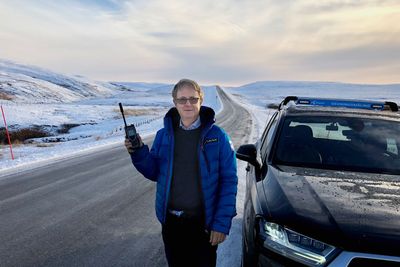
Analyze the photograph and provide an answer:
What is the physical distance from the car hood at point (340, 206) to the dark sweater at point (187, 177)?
0.54 meters

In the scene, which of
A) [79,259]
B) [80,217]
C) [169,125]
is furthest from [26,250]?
[169,125]

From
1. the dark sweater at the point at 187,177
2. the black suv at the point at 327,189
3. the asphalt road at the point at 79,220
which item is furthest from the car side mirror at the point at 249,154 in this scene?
the asphalt road at the point at 79,220

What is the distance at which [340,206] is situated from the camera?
8.14ft

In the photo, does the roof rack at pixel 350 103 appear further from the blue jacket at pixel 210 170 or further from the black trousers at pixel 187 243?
the black trousers at pixel 187 243

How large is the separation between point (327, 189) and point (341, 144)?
1.16 meters

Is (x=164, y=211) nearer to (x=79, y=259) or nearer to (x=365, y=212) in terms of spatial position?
(x=365, y=212)

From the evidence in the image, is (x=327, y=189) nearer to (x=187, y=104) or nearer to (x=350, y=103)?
(x=187, y=104)

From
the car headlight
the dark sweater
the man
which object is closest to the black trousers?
the man

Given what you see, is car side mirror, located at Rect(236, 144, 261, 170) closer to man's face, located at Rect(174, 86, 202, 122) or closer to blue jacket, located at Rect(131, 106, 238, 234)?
blue jacket, located at Rect(131, 106, 238, 234)

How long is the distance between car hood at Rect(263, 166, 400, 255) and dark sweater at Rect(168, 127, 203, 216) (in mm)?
544

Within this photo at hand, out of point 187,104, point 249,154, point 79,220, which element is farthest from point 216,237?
point 79,220

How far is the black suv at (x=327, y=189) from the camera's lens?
2.17 meters

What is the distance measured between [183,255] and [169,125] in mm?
1023

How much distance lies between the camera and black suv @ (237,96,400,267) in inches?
85.3
